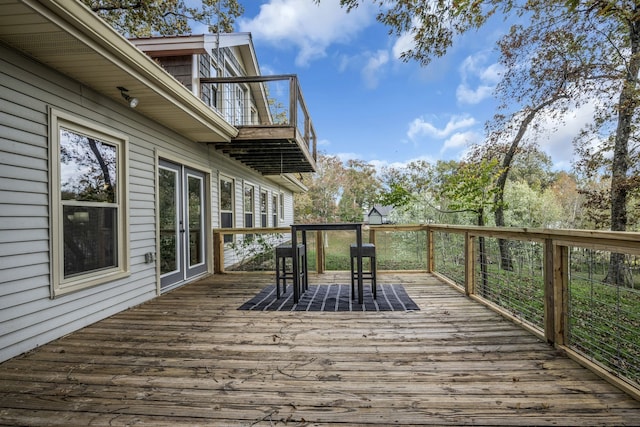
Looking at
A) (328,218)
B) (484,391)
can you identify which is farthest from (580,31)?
(328,218)

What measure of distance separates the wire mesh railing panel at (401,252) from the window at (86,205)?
4031 millimetres

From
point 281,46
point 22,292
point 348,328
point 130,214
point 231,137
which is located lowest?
point 348,328

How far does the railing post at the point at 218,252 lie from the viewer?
595cm

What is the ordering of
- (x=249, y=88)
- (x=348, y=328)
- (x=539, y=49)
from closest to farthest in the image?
(x=348, y=328), (x=539, y=49), (x=249, y=88)

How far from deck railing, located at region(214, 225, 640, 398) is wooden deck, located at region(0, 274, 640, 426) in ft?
0.67

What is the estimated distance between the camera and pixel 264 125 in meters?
5.20

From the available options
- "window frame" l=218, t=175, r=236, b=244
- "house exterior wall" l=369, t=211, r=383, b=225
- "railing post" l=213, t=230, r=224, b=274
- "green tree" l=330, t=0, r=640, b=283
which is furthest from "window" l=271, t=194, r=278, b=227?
"green tree" l=330, t=0, r=640, b=283

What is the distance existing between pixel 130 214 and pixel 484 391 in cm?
395

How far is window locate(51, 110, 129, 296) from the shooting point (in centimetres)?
283

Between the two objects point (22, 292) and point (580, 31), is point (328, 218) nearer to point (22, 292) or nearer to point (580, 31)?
point (580, 31)

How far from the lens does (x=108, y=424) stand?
1604mm

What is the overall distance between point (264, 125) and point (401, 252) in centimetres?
341

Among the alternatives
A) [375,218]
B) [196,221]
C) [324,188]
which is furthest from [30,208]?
[324,188]

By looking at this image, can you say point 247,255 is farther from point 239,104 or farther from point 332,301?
point 239,104
